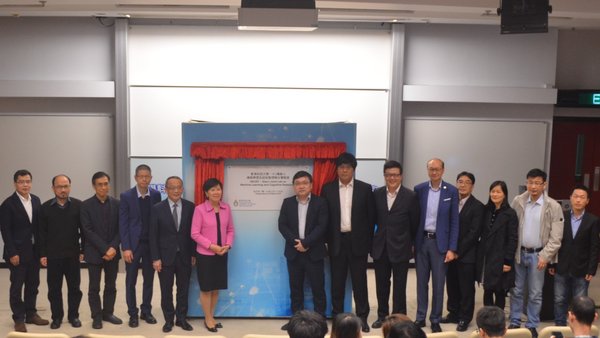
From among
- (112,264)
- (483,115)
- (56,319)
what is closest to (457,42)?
(483,115)

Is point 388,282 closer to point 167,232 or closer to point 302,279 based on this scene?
point 302,279

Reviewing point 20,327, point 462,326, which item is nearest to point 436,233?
point 462,326

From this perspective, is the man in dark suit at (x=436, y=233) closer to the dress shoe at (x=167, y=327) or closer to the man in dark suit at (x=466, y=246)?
the man in dark suit at (x=466, y=246)

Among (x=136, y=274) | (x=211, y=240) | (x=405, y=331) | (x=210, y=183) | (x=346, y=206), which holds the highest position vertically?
(x=210, y=183)

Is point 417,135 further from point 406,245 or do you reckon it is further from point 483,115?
point 406,245

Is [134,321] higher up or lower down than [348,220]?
lower down

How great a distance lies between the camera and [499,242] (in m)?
6.06

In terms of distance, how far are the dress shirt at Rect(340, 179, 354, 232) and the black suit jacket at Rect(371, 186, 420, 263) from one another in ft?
0.94

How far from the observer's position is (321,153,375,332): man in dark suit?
20.2 feet

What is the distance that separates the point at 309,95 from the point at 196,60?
1.61 meters

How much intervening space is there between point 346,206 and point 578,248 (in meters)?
2.25

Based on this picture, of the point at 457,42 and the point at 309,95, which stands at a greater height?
the point at 457,42

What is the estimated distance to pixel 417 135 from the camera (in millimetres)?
8906

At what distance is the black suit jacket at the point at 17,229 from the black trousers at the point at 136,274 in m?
0.95
